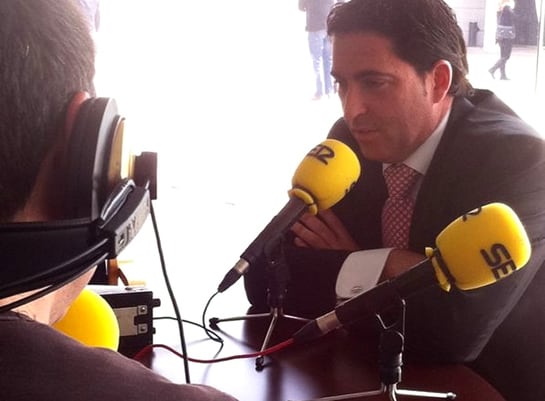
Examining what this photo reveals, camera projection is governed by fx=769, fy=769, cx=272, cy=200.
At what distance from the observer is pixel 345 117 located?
1688mm

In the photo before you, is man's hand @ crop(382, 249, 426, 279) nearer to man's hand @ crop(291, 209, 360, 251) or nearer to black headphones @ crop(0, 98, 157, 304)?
man's hand @ crop(291, 209, 360, 251)

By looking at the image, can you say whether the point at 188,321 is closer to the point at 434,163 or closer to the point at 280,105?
the point at 434,163

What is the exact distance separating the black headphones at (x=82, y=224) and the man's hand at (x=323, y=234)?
2.98 ft

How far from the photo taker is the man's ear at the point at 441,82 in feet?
5.57

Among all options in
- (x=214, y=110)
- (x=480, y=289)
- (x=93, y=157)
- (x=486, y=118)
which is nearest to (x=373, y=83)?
(x=486, y=118)

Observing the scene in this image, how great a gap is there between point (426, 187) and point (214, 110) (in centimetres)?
517

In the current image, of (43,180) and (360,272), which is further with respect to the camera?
(360,272)

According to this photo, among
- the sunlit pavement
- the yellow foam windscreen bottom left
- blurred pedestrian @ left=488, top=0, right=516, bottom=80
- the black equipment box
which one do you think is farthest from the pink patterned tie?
blurred pedestrian @ left=488, top=0, right=516, bottom=80

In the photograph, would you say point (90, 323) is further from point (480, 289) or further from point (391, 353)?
point (480, 289)

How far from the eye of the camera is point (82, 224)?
25.6 inches

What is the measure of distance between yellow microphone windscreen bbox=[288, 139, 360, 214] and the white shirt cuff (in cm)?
19

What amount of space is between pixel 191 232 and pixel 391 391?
6.10 ft

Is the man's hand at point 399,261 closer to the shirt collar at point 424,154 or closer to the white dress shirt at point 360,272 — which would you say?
the white dress shirt at point 360,272

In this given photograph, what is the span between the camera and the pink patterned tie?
5.52ft
